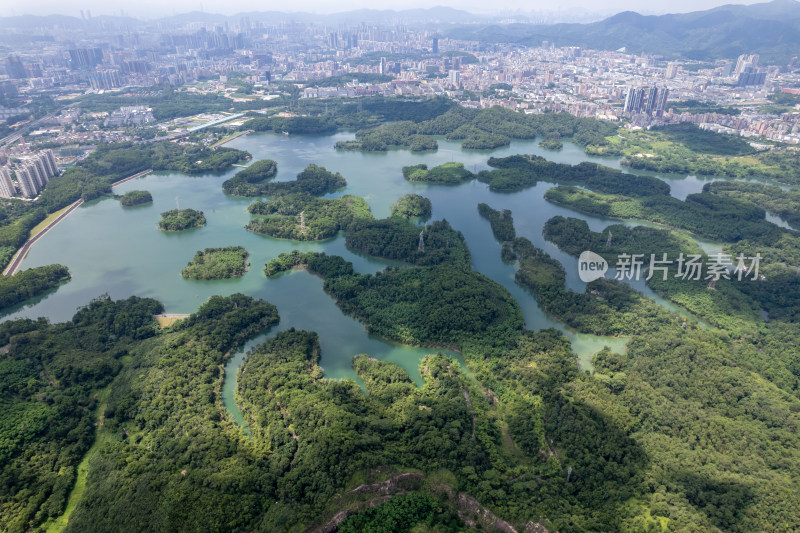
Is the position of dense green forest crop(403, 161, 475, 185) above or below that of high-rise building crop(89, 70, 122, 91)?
below

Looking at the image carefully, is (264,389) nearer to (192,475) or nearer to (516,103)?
(192,475)

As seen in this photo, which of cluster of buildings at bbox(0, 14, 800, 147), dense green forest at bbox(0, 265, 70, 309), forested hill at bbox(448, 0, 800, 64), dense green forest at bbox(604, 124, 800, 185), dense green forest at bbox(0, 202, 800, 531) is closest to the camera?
dense green forest at bbox(0, 202, 800, 531)

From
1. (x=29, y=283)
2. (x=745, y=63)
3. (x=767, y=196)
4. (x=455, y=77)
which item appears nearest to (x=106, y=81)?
(x=455, y=77)

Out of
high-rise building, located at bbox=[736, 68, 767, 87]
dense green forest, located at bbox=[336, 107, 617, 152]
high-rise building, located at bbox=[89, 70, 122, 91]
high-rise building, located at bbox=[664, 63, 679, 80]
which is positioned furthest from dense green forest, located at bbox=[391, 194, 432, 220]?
high-rise building, located at bbox=[664, 63, 679, 80]

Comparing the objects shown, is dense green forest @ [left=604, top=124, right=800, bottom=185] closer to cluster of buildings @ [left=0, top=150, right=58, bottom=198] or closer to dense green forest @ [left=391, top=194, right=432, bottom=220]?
dense green forest @ [left=391, top=194, right=432, bottom=220]

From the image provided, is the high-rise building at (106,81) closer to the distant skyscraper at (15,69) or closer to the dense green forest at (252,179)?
the distant skyscraper at (15,69)

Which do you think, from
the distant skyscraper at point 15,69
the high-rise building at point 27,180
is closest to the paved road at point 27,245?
the high-rise building at point 27,180

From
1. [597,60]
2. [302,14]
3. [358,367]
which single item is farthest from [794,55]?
[302,14]
